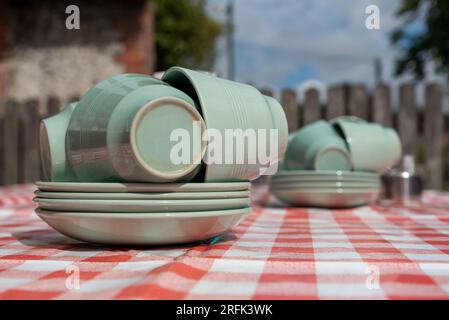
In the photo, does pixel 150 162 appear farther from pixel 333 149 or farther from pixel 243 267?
pixel 333 149

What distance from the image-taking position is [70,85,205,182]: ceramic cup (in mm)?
723

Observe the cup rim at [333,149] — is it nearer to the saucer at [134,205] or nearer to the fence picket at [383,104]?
the saucer at [134,205]

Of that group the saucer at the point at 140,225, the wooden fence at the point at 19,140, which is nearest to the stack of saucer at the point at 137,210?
the saucer at the point at 140,225

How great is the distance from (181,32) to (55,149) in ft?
31.0

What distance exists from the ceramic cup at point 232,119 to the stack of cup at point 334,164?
696 millimetres

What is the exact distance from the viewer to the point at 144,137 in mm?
732

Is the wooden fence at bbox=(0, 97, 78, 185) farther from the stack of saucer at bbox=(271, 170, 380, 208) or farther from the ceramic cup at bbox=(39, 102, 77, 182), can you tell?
the ceramic cup at bbox=(39, 102, 77, 182)

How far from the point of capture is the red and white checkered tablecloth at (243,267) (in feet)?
1.77

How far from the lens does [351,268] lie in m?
0.64

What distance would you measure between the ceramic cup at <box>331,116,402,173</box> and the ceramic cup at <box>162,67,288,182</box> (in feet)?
2.56

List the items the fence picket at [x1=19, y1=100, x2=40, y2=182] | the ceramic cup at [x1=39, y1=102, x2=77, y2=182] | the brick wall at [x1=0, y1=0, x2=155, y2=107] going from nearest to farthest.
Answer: the ceramic cup at [x1=39, y1=102, x2=77, y2=182]
the fence picket at [x1=19, y1=100, x2=40, y2=182]
the brick wall at [x1=0, y1=0, x2=155, y2=107]

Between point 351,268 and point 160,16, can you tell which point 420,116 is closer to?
point 351,268

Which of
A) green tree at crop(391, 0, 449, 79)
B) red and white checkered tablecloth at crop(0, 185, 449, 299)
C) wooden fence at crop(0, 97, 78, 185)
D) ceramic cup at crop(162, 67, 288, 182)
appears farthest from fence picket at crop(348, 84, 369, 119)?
green tree at crop(391, 0, 449, 79)
